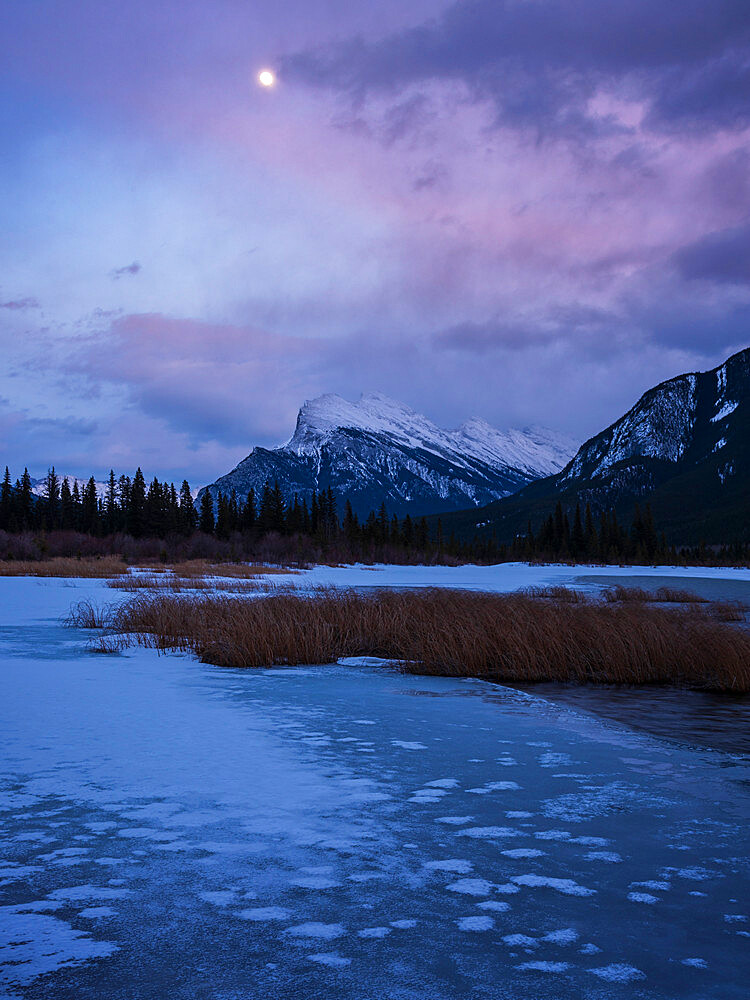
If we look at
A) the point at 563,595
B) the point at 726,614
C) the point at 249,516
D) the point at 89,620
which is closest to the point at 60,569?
the point at 89,620

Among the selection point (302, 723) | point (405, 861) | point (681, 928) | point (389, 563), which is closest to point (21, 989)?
point (405, 861)

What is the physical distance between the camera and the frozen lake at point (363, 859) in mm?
3100

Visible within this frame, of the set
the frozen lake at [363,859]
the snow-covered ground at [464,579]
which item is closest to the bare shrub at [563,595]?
the snow-covered ground at [464,579]

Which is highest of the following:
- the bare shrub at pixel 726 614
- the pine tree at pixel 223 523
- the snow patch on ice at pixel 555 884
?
the pine tree at pixel 223 523

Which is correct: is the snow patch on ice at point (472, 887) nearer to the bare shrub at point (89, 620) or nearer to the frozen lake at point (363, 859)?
the frozen lake at point (363, 859)

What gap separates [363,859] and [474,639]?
1035cm

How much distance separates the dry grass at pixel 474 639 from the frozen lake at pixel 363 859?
486 cm

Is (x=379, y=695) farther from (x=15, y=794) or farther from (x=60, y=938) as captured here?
(x=60, y=938)

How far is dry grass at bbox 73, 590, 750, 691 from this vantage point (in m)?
13.5

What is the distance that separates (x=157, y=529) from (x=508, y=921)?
283 feet

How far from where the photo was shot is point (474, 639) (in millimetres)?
14523

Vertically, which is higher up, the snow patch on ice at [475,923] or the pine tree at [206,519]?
the pine tree at [206,519]

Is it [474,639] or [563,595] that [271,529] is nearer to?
[563,595]

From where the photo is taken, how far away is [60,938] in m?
3.33
